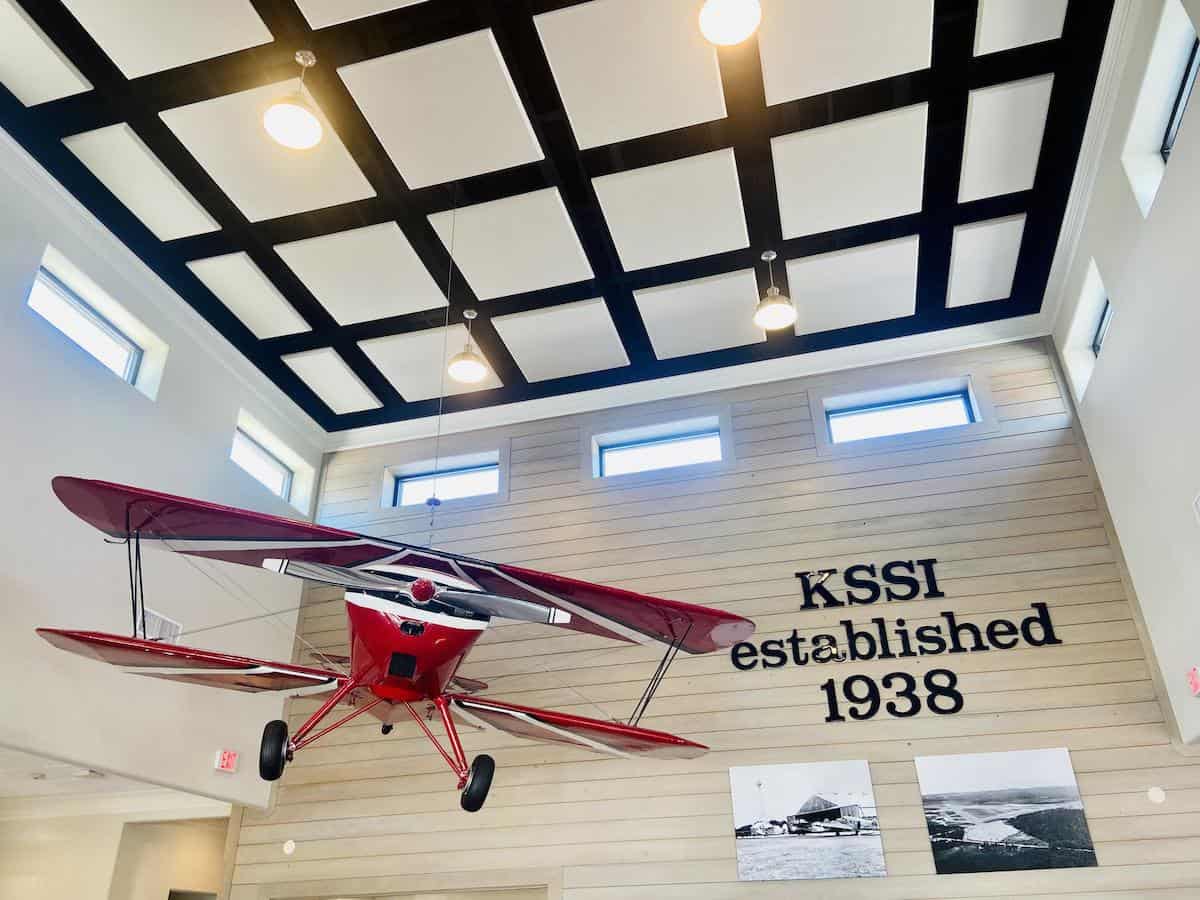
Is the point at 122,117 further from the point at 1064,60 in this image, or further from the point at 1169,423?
the point at 1169,423

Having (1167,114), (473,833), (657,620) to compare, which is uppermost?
(1167,114)

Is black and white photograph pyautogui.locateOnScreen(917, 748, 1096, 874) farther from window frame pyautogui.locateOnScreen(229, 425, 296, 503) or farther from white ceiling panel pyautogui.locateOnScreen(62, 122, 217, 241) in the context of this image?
white ceiling panel pyautogui.locateOnScreen(62, 122, 217, 241)

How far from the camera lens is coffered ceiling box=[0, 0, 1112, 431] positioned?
4680 mm

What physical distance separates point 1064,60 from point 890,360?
264cm

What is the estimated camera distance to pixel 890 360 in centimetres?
707

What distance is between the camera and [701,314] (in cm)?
679

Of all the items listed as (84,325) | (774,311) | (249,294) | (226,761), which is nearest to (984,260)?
(774,311)

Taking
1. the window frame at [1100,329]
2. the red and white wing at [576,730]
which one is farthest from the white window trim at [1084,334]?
the red and white wing at [576,730]

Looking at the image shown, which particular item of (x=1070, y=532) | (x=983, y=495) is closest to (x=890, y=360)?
(x=983, y=495)

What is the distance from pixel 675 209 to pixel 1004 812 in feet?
14.5

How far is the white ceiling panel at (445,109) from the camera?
4.79m

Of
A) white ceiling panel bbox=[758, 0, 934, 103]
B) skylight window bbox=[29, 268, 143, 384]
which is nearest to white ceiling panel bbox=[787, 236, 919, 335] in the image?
white ceiling panel bbox=[758, 0, 934, 103]

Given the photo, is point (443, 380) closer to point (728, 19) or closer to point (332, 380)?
point (332, 380)

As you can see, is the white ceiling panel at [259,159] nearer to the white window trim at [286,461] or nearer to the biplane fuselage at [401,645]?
the white window trim at [286,461]
